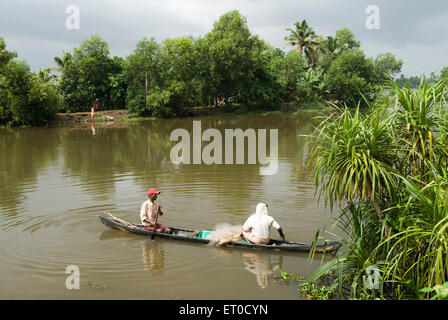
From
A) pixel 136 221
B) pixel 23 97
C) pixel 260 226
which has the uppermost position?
pixel 23 97

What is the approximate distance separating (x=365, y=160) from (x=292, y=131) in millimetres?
22311

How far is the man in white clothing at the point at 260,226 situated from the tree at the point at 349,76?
3732 cm

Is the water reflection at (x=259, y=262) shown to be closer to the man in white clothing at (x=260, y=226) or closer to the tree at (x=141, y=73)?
the man in white clothing at (x=260, y=226)

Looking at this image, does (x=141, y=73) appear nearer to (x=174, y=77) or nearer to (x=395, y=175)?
(x=174, y=77)

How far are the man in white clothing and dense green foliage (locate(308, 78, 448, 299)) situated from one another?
81.0 inches

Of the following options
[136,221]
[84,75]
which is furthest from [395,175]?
[84,75]

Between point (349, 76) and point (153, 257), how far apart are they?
3970 cm

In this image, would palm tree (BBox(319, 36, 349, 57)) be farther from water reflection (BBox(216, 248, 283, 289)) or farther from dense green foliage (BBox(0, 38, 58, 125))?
water reflection (BBox(216, 248, 283, 289))

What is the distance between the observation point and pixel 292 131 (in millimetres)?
26562

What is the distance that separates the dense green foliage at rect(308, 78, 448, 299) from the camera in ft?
15.0

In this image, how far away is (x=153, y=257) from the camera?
7.54 metres

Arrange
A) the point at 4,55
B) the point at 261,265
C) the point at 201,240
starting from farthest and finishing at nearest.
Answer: the point at 4,55 → the point at 201,240 → the point at 261,265

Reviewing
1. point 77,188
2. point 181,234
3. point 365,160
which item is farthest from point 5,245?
point 365,160

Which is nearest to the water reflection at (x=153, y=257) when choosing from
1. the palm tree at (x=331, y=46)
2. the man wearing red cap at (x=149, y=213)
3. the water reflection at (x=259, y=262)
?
the man wearing red cap at (x=149, y=213)
